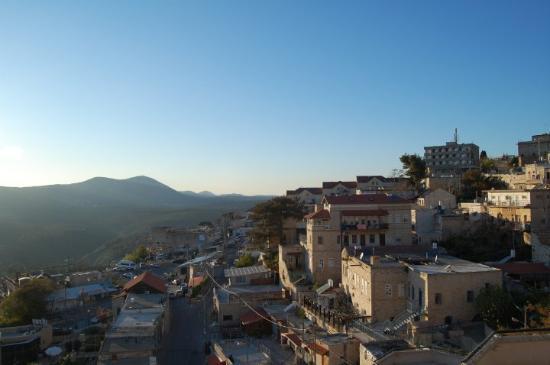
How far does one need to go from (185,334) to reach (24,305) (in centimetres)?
1681

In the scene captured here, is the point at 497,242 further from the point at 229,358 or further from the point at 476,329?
the point at 229,358

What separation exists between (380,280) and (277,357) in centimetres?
718

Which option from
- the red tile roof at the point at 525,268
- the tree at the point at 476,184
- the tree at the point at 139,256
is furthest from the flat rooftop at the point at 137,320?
the tree at the point at 139,256

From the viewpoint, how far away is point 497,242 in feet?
116

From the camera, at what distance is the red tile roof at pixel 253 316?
107 ft

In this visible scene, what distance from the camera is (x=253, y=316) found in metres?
33.5

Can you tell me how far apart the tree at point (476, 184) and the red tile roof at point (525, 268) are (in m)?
23.1

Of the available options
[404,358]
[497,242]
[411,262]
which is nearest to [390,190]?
[497,242]

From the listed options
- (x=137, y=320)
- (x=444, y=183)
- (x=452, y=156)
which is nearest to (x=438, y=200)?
(x=444, y=183)

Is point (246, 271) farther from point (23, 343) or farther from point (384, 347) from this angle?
point (384, 347)

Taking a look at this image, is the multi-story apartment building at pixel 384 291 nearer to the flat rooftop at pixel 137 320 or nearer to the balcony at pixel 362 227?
the balcony at pixel 362 227

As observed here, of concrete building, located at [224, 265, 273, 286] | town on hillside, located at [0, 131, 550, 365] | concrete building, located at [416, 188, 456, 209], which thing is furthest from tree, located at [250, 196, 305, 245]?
concrete building, located at [416, 188, 456, 209]

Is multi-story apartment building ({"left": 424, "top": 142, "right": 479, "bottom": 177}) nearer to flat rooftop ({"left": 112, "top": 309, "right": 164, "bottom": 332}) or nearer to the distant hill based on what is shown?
flat rooftop ({"left": 112, "top": 309, "right": 164, "bottom": 332})

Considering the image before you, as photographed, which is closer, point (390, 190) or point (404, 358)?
point (404, 358)
